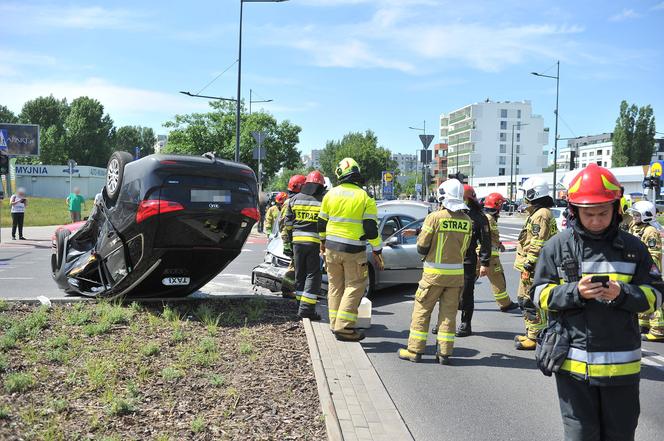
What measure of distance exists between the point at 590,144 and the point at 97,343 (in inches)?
5317

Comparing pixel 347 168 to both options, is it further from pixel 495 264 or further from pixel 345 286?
pixel 495 264

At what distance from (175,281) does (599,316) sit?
5385mm

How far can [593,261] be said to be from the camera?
2916mm

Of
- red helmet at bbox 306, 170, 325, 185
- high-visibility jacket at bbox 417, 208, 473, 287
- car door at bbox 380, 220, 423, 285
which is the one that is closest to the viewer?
high-visibility jacket at bbox 417, 208, 473, 287

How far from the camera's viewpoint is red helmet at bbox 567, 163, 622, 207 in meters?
2.87

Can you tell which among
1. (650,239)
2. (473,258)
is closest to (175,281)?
(473,258)

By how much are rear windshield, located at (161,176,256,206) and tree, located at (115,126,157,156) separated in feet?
321

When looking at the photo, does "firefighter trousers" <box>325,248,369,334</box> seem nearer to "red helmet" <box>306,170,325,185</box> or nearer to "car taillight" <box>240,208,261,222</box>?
"car taillight" <box>240,208,261,222</box>

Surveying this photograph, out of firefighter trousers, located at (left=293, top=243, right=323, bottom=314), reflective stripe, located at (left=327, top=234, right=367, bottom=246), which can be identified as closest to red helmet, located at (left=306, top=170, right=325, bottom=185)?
firefighter trousers, located at (left=293, top=243, right=323, bottom=314)

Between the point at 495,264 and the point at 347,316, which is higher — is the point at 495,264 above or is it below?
above

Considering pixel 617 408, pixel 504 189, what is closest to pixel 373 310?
pixel 617 408

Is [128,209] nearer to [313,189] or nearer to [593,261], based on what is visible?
[313,189]

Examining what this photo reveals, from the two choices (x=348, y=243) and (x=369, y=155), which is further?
(x=369, y=155)

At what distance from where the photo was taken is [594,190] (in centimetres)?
288
